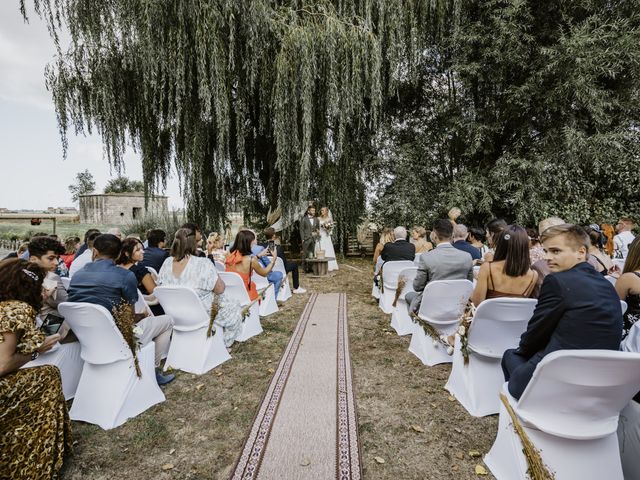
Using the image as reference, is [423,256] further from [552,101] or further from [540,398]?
[552,101]

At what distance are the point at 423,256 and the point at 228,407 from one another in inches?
92.5

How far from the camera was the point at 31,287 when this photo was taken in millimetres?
1995

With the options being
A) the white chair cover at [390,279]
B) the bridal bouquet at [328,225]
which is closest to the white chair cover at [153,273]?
the white chair cover at [390,279]

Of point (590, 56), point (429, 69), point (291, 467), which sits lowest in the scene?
point (291, 467)

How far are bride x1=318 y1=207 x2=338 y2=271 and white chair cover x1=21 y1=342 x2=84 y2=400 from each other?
21.1 ft

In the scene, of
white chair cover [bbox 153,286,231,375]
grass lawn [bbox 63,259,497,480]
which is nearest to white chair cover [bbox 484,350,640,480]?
grass lawn [bbox 63,259,497,480]

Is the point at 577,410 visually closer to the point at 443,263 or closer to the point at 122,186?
the point at 443,263

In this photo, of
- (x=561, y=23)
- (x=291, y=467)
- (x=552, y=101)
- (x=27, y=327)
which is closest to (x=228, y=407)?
(x=291, y=467)

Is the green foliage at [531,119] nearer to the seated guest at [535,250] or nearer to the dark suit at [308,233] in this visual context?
the dark suit at [308,233]

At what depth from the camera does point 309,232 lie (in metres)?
9.18

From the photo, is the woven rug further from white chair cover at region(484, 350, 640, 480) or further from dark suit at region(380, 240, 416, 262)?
dark suit at region(380, 240, 416, 262)

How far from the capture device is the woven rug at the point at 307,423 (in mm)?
2156

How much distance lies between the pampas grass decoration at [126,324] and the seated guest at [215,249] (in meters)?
2.78

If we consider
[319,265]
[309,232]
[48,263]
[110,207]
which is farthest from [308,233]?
[110,207]
